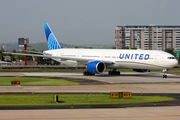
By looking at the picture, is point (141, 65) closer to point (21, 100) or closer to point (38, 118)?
point (21, 100)

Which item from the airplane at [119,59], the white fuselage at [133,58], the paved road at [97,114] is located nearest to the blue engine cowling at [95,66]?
Result: the airplane at [119,59]

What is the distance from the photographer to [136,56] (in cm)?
4712

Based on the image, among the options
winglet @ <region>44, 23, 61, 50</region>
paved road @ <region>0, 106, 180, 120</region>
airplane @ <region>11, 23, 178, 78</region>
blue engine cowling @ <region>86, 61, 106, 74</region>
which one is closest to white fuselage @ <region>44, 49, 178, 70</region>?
airplane @ <region>11, 23, 178, 78</region>

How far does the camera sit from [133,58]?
47219mm

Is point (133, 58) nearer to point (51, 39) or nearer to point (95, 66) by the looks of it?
point (95, 66)

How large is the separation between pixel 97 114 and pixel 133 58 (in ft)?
104

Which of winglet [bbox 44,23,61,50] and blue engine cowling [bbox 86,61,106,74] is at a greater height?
winglet [bbox 44,23,61,50]

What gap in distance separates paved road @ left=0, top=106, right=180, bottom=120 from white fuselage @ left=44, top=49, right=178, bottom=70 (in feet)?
91.8

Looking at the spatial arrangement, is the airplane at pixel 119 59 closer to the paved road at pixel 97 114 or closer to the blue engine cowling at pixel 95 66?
the blue engine cowling at pixel 95 66

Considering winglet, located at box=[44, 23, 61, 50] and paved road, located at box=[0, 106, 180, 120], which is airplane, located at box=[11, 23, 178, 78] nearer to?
winglet, located at box=[44, 23, 61, 50]

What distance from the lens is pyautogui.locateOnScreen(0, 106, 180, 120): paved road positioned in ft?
50.0

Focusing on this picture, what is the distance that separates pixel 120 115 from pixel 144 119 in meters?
1.63

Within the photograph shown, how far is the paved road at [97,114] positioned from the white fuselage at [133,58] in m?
28.0

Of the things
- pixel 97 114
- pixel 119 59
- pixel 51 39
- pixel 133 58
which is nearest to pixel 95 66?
pixel 119 59
